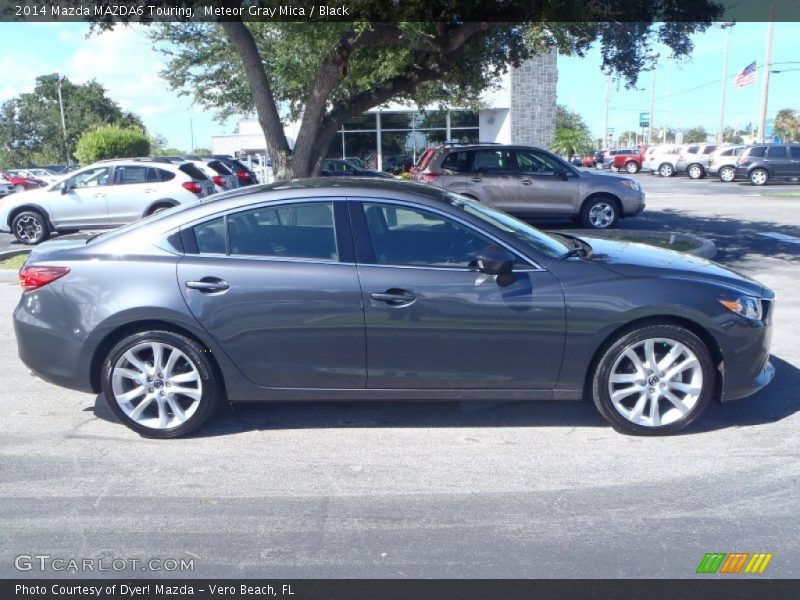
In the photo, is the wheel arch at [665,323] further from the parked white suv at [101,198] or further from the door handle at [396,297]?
the parked white suv at [101,198]

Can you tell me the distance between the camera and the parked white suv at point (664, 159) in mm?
42188

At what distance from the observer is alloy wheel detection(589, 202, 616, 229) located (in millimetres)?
15234

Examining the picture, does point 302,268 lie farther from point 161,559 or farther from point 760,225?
point 760,225

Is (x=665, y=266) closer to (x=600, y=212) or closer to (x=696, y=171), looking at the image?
(x=600, y=212)

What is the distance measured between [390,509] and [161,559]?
46.8 inches

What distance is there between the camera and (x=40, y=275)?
16.8 ft

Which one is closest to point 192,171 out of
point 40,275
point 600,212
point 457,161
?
point 457,161

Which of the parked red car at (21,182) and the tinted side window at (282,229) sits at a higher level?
the tinted side window at (282,229)

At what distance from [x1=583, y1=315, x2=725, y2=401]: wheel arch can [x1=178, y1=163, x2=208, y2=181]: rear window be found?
1292 cm

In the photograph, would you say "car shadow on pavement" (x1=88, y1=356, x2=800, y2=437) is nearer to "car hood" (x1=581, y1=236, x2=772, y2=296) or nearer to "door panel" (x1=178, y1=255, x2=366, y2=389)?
"door panel" (x1=178, y1=255, x2=366, y2=389)

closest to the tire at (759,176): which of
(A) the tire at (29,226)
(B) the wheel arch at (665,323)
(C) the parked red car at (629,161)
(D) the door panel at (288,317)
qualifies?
(C) the parked red car at (629,161)

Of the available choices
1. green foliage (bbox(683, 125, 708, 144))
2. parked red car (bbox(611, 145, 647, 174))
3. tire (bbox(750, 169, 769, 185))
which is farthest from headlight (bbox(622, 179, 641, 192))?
green foliage (bbox(683, 125, 708, 144))

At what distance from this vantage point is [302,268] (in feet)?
16.2
